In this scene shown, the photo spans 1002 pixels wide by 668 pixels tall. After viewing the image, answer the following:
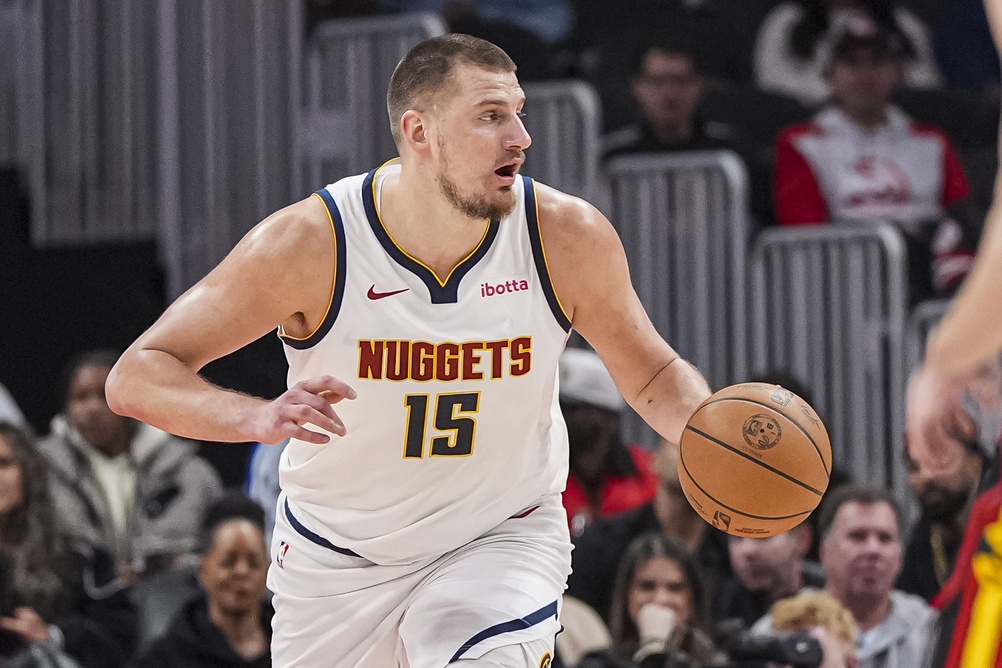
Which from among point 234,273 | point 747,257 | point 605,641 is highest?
point 234,273

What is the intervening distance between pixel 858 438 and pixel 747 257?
118cm

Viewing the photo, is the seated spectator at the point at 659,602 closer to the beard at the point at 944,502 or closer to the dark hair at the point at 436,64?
the beard at the point at 944,502

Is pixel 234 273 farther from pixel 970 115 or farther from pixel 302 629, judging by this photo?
pixel 970 115

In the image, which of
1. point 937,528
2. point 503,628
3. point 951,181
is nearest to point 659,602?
point 937,528

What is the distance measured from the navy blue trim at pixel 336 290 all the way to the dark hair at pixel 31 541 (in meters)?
3.37

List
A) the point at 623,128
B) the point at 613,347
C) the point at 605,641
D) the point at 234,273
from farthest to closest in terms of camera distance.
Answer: the point at 623,128
the point at 605,641
the point at 613,347
the point at 234,273

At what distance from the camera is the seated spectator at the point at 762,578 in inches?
277

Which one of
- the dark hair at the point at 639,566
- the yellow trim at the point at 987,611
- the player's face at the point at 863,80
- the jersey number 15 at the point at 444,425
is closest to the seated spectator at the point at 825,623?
the dark hair at the point at 639,566

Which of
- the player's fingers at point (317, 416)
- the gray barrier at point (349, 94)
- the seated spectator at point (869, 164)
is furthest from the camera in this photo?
the seated spectator at point (869, 164)

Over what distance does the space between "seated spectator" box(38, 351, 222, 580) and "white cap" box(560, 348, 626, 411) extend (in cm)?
192

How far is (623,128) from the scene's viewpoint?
1023 cm

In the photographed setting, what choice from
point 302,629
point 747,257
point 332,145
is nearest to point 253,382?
point 332,145

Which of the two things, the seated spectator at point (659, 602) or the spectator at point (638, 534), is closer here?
the seated spectator at point (659, 602)

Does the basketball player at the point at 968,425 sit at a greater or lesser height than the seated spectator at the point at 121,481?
greater
